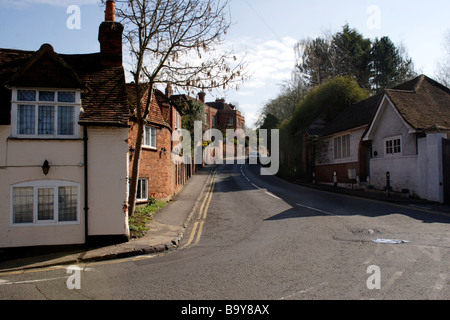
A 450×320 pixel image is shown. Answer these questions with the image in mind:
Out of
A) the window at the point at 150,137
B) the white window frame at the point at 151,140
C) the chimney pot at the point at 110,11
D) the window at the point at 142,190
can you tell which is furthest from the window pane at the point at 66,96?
the window at the point at 142,190

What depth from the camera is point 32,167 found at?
35.4ft

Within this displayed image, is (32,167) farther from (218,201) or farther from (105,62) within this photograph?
(218,201)

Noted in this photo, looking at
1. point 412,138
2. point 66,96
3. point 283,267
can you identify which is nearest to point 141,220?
point 66,96

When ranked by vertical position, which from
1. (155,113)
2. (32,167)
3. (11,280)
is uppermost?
(155,113)

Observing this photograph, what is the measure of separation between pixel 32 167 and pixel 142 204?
343 inches

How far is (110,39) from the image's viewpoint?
44.5 feet

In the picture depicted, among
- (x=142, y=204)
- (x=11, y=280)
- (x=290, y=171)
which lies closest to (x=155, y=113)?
(x=142, y=204)

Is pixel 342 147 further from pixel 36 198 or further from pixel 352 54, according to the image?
pixel 352 54

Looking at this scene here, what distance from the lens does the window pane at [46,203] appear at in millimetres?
10859

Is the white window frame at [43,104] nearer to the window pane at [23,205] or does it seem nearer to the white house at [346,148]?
the window pane at [23,205]

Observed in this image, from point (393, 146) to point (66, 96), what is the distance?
17.9 metres

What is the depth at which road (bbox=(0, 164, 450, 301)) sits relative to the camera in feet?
19.7

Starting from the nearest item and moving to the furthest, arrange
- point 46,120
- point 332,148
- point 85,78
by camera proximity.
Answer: point 46,120
point 85,78
point 332,148

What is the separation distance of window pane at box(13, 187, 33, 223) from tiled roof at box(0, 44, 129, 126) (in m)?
2.21
